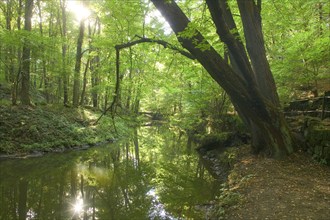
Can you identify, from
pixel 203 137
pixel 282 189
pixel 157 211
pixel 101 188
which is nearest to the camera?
pixel 282 189

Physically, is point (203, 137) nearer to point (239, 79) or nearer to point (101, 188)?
point (239, 79)

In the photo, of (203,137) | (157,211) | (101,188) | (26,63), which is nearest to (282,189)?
(157,211)

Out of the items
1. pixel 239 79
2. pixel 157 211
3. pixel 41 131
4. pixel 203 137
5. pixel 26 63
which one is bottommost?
pixel 157 211

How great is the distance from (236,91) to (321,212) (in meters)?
3.50

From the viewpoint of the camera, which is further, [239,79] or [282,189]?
[239,79]

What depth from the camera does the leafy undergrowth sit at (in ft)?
36.2

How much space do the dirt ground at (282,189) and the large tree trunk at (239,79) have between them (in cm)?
65

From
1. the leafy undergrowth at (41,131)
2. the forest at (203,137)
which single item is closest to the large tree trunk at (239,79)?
the forest at (203,137)

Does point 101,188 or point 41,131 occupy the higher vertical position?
point 41,131

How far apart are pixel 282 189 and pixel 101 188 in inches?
188

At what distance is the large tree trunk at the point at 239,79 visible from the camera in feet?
21.5

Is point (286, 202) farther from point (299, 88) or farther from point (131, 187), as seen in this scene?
point (299, 88)

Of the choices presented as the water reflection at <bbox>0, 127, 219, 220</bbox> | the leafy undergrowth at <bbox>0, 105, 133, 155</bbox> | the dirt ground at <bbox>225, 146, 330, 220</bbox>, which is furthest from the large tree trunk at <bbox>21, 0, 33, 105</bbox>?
the dirt ground at <bbox>225, 146, 330, 220</bbox>

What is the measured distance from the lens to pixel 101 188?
785cm
